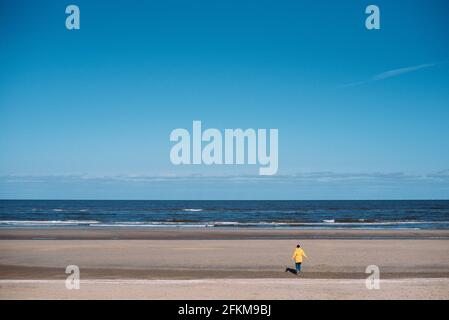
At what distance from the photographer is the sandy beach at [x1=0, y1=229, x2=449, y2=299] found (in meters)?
14.6

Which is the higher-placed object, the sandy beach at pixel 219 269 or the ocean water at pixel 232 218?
the sandy beach at pixel 219 269

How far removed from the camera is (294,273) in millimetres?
18859

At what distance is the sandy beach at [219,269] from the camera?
14.6 metres

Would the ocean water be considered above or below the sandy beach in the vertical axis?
below

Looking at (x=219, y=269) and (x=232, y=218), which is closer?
(x=219, y=269)

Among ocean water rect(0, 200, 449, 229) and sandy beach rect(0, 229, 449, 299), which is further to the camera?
ocean water rect(0, 200, 449, 229)

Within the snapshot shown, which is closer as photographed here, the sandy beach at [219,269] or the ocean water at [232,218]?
the sandy beach at [219,269]

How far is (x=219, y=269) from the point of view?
20.0 metres

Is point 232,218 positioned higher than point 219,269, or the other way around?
point 219,269
